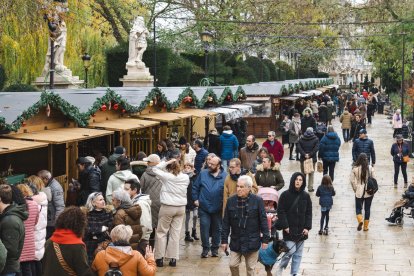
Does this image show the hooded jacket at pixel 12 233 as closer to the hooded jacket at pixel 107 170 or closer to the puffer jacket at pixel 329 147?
the hooded jacket at pixel 107 170

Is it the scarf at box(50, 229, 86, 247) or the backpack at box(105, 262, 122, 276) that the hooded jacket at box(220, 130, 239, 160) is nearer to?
the backpack at box(105, 262, 122, 276)

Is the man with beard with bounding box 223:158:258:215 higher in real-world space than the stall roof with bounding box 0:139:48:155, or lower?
lower

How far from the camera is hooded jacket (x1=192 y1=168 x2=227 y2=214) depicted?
12617 millimetres

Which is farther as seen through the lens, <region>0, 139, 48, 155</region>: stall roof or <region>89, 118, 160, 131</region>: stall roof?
<region>89, 118, 160, 131</region>: stall roof

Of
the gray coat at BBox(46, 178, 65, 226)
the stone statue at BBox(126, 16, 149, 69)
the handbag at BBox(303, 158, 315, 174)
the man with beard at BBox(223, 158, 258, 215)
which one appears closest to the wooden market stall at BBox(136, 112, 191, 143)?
the handbag at BBox(303, 158, 315, 174)

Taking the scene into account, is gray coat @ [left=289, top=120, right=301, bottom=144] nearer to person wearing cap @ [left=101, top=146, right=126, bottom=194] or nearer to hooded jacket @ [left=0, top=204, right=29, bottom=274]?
person wearing cap @ [left=101, top=146, right=126, bottom=194]

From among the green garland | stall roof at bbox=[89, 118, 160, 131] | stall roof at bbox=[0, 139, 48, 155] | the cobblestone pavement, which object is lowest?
the cobblestone pavement

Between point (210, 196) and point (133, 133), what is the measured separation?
7507 millimetres

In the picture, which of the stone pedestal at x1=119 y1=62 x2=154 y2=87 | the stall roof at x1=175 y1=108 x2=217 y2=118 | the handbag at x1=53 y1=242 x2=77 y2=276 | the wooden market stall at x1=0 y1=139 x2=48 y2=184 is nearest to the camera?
the handbag at x1=53 y1=242 x2=77 y2=276

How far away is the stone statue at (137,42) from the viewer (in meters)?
26.2

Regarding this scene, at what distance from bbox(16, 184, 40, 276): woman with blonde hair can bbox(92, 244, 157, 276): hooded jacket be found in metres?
1.82

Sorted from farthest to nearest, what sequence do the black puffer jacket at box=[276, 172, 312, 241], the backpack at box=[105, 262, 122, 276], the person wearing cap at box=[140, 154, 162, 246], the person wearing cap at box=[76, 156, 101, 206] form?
the person wearing cap at box=[76, 156, 101, 206] < the person wearing cap at box=[140, 154, 162, 246] < the black puffer jacket at box=[276, 172, 312, 241] < the backpack at box=[105, 262, 122, 276]

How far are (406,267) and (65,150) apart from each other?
618cm

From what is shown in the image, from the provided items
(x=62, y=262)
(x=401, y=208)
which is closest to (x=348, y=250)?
(x=401, y=208)
